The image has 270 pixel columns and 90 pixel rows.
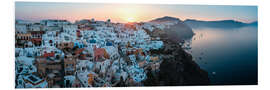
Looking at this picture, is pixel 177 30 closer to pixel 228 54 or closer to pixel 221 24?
pixel 221 24

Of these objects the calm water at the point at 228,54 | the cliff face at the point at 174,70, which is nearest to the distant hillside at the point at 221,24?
the calm water at the point at 228,54

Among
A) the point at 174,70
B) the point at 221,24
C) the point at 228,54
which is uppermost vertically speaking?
the point at 221,24

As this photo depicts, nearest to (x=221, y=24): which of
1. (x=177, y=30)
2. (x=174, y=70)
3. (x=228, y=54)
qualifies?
(x=228, y=54)

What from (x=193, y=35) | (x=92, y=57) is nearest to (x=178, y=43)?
(x=193, y=35)

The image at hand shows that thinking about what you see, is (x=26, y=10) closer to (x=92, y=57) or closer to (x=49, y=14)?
(x=49, y=14)

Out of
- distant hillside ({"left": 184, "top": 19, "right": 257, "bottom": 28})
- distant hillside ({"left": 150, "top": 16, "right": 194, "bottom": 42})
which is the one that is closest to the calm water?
distant hillside ({"left": 184, "top": 19, "right": 257, "bottom": 28})

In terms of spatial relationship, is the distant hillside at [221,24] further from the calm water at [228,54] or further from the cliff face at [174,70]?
the cliff face at [174,70]

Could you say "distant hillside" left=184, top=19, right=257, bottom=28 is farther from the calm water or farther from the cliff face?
the cliff face
